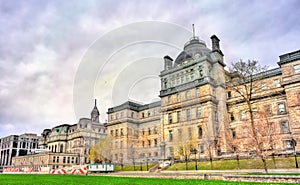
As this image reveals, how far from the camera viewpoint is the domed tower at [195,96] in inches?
1833

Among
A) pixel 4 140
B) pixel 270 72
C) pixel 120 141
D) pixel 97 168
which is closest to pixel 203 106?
pixel 270 72

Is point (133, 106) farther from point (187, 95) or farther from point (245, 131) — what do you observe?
point (245, 131)

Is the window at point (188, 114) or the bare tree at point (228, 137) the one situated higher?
the window at point (188, 114)

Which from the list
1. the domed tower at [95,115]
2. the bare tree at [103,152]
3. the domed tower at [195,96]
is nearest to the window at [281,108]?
the domed tower at [195,96]

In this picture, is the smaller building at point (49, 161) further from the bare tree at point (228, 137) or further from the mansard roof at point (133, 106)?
the bare tree at point (228, 137)

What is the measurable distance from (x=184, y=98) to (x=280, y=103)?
18.0 metres

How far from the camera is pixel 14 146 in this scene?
118 metres

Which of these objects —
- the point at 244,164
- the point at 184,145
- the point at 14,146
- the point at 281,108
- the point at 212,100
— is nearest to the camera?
the point at 244,164

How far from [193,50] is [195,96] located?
37.0 feet

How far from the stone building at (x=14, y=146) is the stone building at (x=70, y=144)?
22.4m

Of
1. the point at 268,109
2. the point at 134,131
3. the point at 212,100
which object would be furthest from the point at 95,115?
the point at 268,109

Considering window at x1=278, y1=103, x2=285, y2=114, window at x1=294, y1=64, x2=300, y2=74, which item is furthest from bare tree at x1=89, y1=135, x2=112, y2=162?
window at x1=294, y1=64, x2=300, y2=74

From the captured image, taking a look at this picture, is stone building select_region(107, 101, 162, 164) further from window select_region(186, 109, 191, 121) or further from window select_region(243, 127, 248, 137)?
window select_region(243, 127, 248, 137)

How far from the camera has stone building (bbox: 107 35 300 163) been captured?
135 ft
